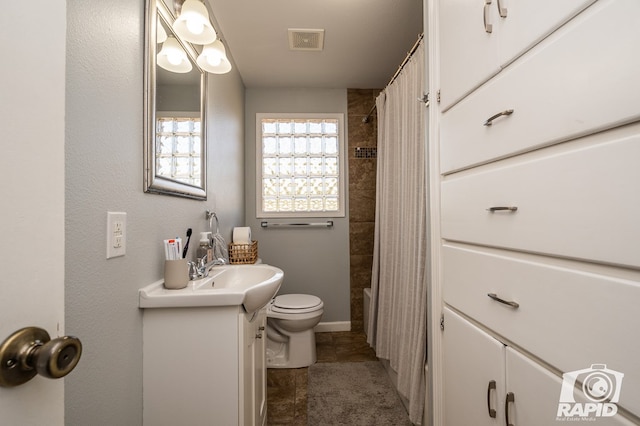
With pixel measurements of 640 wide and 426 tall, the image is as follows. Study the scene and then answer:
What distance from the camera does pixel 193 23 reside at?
1.24 meters

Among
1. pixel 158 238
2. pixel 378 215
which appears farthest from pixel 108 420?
pixel 378 215

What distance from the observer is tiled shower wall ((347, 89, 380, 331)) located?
2.82 m

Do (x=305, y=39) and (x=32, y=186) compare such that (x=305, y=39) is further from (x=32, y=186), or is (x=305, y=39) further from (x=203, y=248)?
(x=32, y=186)

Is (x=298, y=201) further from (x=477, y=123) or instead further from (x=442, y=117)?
(x=477, y=123)

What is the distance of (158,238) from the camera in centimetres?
110

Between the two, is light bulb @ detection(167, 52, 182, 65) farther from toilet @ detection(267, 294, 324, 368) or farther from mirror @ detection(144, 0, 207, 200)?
toilet @ detection(267, 294, 324, 368)

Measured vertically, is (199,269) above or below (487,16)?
below

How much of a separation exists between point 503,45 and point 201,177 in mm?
1459

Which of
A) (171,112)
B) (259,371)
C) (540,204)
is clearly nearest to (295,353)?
(259,371)

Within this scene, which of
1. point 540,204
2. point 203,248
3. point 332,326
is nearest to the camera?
point 540,204

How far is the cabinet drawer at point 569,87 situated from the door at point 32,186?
0.89 metres

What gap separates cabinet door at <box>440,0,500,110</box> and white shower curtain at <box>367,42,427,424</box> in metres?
0.24

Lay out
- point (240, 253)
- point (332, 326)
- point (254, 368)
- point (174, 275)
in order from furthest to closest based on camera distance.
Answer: point (332, 326) → point (240, 253) → point (254, 368) → point (174, 275)

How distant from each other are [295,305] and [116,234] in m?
1.48
